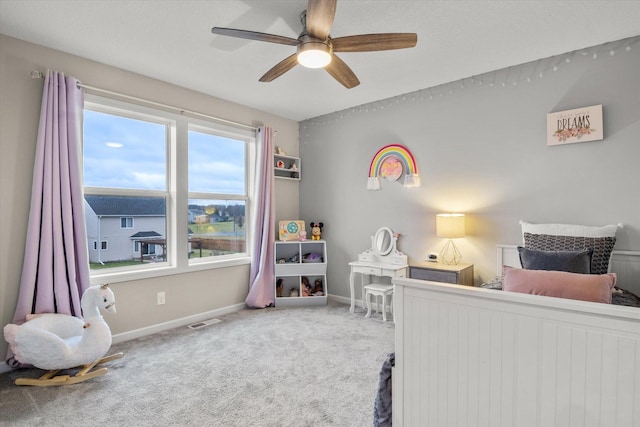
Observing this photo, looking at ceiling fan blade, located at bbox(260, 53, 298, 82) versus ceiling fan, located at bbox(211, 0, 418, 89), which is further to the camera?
ceiling fan blade, located at bbox(260, 53, 298, 82)

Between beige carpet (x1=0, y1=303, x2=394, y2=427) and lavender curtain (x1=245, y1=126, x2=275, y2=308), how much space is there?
0.85m

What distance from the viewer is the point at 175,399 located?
2.07 metres

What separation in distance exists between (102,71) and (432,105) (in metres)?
3.21

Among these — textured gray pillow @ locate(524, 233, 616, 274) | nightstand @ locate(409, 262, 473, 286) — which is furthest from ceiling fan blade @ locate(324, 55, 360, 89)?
textured gray pillow @ locate(524, 233, 616, 274)

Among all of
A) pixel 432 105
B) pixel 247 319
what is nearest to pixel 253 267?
pixel 247 319

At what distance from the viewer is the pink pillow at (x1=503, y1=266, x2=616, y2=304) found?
1.59 meters

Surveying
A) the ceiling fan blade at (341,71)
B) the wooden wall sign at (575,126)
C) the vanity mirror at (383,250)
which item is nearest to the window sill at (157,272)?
the vanity mirror at (383,250)

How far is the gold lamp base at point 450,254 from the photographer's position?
3414 millimetres

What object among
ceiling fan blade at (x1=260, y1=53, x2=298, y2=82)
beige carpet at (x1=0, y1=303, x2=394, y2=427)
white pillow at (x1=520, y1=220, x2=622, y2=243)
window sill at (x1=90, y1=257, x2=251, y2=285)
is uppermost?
ceiling fan blade at (x1=260, y1=53, x2=298, y2=82)

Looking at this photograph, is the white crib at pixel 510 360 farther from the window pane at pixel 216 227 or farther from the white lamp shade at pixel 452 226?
the window pane at pixel 216 227

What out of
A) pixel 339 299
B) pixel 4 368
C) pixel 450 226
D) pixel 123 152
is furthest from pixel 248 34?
pixel 339 299

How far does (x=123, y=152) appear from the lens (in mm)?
3215

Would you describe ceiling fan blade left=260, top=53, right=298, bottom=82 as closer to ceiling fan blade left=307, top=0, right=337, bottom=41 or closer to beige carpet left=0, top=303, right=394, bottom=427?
ceiling fan blade left=307, top=0, right=337, bottom=41

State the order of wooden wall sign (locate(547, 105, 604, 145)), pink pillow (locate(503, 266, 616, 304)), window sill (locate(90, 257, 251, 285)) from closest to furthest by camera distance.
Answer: pink pillow (locate(503, 266, 616, 304)), wooden wall sign (locate(547, 105, 604, 145)), window sill (locate(90, 257, 251, 285))
